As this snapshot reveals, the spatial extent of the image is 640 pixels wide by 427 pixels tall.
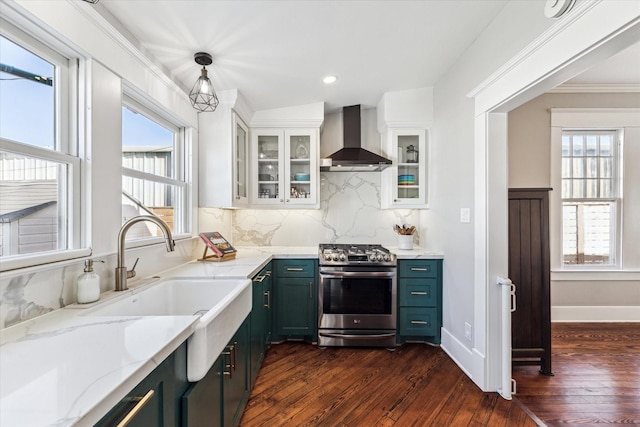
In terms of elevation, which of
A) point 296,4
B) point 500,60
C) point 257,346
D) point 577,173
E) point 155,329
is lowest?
point 257,346

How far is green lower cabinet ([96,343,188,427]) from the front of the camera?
673mm

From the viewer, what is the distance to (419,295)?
2.76 meters

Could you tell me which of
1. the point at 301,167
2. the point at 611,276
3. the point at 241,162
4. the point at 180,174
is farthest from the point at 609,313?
the point at 180,174

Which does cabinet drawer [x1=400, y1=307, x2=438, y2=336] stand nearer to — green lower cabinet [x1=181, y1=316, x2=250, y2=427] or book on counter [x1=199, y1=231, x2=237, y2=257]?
green lower cabinet [x1=181, y1=316, x2=250, y2=427]

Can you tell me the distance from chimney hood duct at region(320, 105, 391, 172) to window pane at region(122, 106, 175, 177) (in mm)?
1500

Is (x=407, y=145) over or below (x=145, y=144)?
over

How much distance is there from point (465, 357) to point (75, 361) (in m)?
2.55

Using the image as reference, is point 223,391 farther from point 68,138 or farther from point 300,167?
point 300,167

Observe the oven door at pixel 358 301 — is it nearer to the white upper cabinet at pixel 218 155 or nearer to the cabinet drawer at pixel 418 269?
the cabinet drawer at pixel 418 269

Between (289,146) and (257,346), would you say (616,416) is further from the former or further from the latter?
(289,146)

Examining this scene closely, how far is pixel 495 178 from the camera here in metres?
2.00

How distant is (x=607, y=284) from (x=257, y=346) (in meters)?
4.00

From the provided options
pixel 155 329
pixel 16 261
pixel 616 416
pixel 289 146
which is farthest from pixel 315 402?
pixel 289 146

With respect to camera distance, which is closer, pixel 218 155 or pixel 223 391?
pixel 223 391
